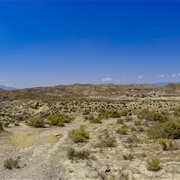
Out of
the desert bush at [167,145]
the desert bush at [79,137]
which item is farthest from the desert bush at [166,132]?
the desert bush at [79,137]

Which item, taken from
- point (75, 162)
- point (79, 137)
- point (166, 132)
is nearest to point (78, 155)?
point (75, 162)

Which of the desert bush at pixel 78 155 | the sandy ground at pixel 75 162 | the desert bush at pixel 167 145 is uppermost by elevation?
the desert bush at pixel 167 145

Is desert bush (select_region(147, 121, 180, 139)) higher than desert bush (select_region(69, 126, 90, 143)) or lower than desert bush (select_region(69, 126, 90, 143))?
higher

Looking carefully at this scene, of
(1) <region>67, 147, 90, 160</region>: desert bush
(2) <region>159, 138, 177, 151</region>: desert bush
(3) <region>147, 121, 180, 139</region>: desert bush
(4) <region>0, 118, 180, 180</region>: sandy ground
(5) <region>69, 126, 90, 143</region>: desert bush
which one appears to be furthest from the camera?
(5) <region>69, 126, 90, 143</region>: desert bush

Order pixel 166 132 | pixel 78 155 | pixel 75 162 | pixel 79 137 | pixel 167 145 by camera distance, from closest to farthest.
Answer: pixel 75 162
pixel 78 155
pixel 167 145
pixel 79 137
pixel 166 132

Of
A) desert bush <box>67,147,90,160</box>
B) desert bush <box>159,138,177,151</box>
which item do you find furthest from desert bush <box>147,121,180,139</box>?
desert bush <box>67,147,90,160</box>

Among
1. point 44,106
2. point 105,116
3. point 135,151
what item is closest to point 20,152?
point 135,151

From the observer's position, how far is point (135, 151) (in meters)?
14.4

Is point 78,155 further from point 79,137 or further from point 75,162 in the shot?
point 79,137

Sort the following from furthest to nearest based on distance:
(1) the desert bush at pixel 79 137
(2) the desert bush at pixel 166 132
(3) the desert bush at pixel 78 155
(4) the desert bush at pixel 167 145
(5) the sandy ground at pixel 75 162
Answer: (1) the desert bush at pixel 79 137, (2) the desert bush at pixel 166 132, (4) the desert bush at pixel 167 145, (3) the desert bush at pixel 78 155, (5) the sandy ground at pixel 75 162

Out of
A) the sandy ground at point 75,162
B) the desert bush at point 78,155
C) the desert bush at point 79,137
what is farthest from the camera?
the desert bush at point 79,137

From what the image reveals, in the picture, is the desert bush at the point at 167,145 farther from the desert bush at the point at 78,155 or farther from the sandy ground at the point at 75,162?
the desert bush at the point at 78,155

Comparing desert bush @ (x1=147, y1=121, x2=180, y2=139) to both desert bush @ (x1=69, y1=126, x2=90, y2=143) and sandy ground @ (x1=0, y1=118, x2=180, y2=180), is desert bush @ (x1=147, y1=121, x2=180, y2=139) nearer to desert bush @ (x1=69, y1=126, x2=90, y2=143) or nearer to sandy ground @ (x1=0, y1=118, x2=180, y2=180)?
sandy ground @ (x1=0, y1=118, x2=180, y2=180)

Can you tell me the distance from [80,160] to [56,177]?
2.26 metres
